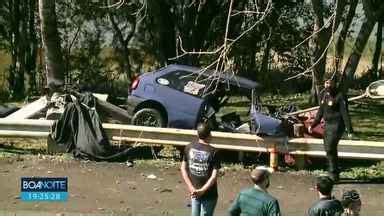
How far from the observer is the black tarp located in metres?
13.9

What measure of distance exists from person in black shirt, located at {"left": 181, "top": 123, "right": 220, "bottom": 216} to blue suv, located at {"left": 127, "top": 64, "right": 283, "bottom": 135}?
6.11 meters

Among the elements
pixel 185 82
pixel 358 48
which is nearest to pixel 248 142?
pixel 185 82

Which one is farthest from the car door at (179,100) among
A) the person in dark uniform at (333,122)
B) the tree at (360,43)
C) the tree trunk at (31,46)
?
the tree trunk at (31,46)

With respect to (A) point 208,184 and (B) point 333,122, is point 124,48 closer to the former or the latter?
(B) point 333,122

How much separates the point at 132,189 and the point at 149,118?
289 cm

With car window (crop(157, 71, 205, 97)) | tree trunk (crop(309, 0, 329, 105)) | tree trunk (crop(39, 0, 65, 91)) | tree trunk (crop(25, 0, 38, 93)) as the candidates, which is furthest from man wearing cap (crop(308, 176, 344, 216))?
tree trunk (crop(25, 0, 38, 93))

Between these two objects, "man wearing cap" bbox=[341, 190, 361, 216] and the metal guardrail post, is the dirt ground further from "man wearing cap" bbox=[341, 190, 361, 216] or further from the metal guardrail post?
"man wearing cap" bbox=[341, 190, 361, 216]

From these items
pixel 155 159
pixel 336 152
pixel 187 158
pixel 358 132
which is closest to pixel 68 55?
pixel 358 132

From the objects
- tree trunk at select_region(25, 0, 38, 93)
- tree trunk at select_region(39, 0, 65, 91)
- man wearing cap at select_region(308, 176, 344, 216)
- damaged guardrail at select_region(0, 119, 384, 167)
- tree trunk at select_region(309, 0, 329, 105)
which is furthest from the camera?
tree trunk at select_region(25, 0, 38, 93)

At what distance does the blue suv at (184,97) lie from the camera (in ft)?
48.4

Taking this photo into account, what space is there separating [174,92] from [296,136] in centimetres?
254

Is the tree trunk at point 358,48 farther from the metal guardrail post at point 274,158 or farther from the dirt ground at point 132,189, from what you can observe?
the dirt ground at point 132,189

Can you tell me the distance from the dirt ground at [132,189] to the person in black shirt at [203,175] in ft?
8.48

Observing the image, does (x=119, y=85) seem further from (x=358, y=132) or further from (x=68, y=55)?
(x=358, y=132)
